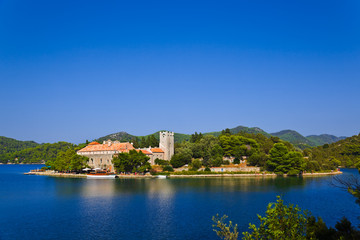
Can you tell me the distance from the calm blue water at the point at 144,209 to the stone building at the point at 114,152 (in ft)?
85.9

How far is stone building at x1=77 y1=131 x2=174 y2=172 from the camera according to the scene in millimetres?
78562

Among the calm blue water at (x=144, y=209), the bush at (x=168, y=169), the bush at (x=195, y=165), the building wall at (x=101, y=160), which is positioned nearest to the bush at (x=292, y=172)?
the calm blue water at (x=144, y=209)

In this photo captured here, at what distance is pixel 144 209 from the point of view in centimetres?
3516

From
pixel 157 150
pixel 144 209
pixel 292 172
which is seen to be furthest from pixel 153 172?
pixel 144 209

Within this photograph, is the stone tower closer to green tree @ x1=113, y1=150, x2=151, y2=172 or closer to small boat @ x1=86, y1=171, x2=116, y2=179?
green tree @ x1=113, y1=150, x2=151, y2=172

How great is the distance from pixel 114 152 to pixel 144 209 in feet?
146

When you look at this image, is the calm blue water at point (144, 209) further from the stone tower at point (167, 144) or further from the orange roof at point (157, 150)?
the stone tower at point (167, 144)

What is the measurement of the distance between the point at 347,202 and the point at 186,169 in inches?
1575

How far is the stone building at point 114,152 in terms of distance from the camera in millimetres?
78562

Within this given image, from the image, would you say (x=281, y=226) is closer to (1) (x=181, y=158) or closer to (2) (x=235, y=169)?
(2) (x=235, y=169)

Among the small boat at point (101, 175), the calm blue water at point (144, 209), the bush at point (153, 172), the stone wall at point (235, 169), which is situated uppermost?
the stone wall at point (235, 169)

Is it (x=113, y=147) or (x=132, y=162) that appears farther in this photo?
(x=113, y=147)

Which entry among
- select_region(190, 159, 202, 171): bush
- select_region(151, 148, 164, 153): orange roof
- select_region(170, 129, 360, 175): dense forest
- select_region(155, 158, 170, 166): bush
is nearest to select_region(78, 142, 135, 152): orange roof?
select_region(151, 148, 164, 153): orange roof

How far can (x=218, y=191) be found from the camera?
4669 cm
